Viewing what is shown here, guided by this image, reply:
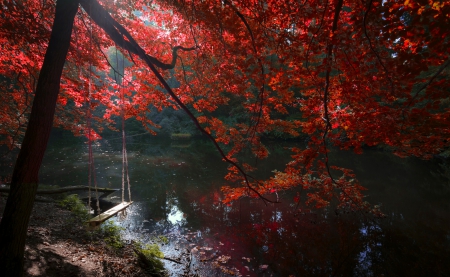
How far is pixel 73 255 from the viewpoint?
3809 millimetres

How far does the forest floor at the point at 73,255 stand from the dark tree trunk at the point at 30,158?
2.54 ft

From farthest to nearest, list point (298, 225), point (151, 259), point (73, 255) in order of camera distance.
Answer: point (298, 225) → point (151, 259) → point (73, 255)

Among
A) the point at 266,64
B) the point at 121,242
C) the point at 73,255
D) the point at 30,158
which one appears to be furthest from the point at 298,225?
the point at 30,158

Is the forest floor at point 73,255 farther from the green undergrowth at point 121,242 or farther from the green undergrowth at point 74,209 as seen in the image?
the green undergrowth at point 74,209

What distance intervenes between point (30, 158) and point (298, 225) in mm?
6459

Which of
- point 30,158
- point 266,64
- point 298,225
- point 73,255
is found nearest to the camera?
point 30,158

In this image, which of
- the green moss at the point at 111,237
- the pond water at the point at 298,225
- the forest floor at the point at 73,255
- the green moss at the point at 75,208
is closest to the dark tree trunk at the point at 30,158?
the forest floor at the point at 73,255

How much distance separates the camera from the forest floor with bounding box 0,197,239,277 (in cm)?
328

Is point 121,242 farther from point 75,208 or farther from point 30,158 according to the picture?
point 30,158

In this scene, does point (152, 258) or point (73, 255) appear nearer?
point (73, 255)

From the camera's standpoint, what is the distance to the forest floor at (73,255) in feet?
10.8

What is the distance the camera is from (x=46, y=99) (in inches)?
100

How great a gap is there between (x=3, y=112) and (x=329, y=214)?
10.3m

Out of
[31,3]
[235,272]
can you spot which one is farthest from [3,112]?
[235,272]
